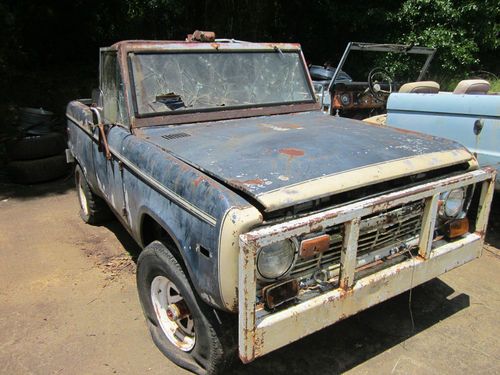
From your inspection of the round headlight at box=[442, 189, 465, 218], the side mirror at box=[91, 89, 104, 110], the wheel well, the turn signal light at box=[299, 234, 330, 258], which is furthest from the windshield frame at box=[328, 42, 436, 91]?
the turn signal light at box=[299, 234, 330, 258]

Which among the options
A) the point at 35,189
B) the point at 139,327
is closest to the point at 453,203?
the point at 139,327

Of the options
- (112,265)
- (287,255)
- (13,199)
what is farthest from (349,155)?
(13,199)

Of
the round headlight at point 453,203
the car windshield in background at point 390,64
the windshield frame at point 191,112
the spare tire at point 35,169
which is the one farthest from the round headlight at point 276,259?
the spare tire at point 35,169

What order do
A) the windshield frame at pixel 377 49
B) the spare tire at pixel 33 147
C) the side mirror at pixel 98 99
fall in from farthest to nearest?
the spare tire at pixel 33 147, the windshield frame at pixel 377 49, the side mirror at pixel 98 99

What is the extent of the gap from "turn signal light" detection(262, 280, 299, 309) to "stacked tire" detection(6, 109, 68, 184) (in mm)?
5433

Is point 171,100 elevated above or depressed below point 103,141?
above

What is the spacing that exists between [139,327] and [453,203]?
2.24 meters

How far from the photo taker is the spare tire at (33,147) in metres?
6.41

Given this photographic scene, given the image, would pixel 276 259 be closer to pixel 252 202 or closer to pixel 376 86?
pixel 252 202

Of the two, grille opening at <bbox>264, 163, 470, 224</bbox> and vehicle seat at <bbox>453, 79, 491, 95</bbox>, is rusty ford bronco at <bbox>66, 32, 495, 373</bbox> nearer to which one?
grille opening at <bbox>264, 163, 470, 224</bbox>

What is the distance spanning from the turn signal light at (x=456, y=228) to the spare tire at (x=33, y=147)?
5692 mm

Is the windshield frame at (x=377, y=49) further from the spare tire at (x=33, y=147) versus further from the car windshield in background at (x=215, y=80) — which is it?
the spare tire at (x=33, y=147)

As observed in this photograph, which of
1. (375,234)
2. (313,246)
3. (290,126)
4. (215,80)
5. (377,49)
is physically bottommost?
(375,234)

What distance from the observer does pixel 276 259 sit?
214cm
